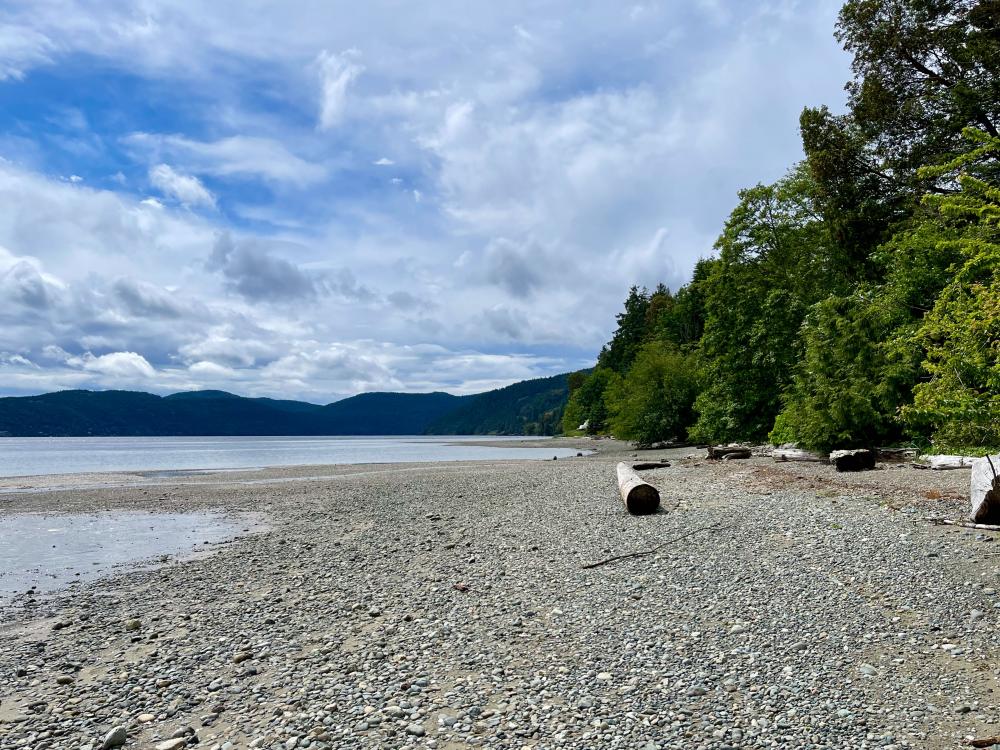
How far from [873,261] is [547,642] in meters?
25.8

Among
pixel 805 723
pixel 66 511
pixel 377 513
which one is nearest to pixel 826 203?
pixel 377 513

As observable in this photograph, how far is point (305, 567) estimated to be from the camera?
11.8 metres

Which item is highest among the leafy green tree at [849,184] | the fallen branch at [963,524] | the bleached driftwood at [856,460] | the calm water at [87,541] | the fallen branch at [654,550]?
the leafy green tree at [849,184]

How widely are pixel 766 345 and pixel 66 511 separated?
3317 centimetres

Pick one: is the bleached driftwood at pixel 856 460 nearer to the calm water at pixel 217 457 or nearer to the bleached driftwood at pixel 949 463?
the bleached driftwood at pixel 949 463

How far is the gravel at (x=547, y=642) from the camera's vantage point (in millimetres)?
5297

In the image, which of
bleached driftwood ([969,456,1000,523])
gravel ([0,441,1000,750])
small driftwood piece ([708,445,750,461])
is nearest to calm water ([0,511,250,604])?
gravel ([0,441,1000,750])

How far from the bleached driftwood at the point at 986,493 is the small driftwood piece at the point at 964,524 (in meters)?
0.13

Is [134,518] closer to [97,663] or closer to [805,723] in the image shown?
[97,663]

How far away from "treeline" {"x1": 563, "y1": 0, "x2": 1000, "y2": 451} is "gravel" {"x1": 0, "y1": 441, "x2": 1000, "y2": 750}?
4032 mm

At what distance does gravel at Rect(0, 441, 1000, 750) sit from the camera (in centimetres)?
530

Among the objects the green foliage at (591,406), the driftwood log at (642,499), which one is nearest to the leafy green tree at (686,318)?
the green foliage at (591,406)

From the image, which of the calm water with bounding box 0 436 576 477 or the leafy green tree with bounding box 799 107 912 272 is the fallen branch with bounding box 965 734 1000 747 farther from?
the calm water with bounding box 0 436 576 477

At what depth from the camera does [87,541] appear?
53.8 feet
